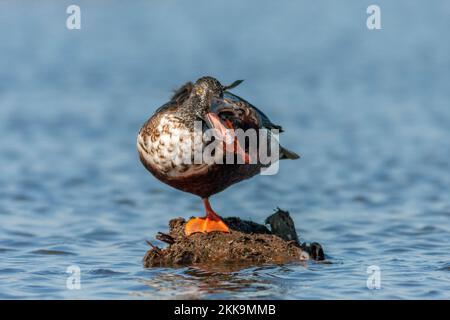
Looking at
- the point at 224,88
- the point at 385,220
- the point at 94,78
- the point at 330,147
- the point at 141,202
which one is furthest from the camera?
the point at 94,78

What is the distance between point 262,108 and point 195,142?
35.1 feet

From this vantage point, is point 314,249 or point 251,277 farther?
point 314,249

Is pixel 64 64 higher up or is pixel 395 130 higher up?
pixel 64 64

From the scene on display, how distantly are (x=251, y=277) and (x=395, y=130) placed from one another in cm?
991

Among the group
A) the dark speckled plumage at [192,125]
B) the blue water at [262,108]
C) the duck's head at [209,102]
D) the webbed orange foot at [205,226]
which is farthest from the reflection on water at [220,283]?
the duck's head at [209,102]

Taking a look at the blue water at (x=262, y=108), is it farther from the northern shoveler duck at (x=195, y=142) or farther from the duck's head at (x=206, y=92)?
the duck's head at (x=206, y=92)

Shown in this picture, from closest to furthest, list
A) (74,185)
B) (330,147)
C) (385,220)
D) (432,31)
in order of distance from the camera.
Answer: (385,220), (74,185), (330,147), (432,31)

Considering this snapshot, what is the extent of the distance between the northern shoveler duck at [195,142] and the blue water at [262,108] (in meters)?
0.83

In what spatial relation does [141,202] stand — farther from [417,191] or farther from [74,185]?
[417,191]

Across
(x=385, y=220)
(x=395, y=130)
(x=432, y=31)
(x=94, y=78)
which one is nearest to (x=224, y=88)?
(x=385, y=220)

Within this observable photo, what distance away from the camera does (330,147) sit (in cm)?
1622

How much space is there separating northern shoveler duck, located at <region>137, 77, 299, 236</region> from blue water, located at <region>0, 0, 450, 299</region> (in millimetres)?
826

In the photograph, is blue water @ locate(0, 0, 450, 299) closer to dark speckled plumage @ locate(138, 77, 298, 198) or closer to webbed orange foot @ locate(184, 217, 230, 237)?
webbed orange foot @ locate(184, 217, 230, 237)

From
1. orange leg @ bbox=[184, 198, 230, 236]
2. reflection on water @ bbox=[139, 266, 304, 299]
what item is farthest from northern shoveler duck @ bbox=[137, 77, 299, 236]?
reflection on water @ bbox=[139, 266, 304, 299]
